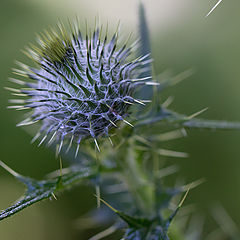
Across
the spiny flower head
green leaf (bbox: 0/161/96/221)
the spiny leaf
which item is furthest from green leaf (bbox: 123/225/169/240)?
the spiny flower head

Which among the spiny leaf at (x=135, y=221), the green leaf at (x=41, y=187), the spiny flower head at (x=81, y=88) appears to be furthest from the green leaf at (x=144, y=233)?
the spiny flower head at (x=81, y=88)

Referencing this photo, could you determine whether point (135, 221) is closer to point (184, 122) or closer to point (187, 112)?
point (184, 122)

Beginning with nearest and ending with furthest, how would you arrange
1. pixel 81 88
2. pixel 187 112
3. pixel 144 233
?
pixel 81 88, pixel 144 233, pixel 187 112

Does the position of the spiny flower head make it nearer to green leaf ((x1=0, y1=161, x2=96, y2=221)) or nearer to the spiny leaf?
green leaf ((x1=0, y1=161, x2=96, y2=221))

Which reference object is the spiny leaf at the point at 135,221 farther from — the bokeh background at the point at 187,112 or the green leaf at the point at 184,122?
the bokeh background at the point at 187,112

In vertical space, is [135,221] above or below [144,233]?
above

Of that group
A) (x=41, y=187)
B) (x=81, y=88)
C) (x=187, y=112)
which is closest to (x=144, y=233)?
(x=41, y=187)

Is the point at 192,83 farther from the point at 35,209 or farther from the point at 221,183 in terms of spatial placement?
the point at 35,209

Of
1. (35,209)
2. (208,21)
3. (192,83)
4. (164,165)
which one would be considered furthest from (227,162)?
(35,209)
